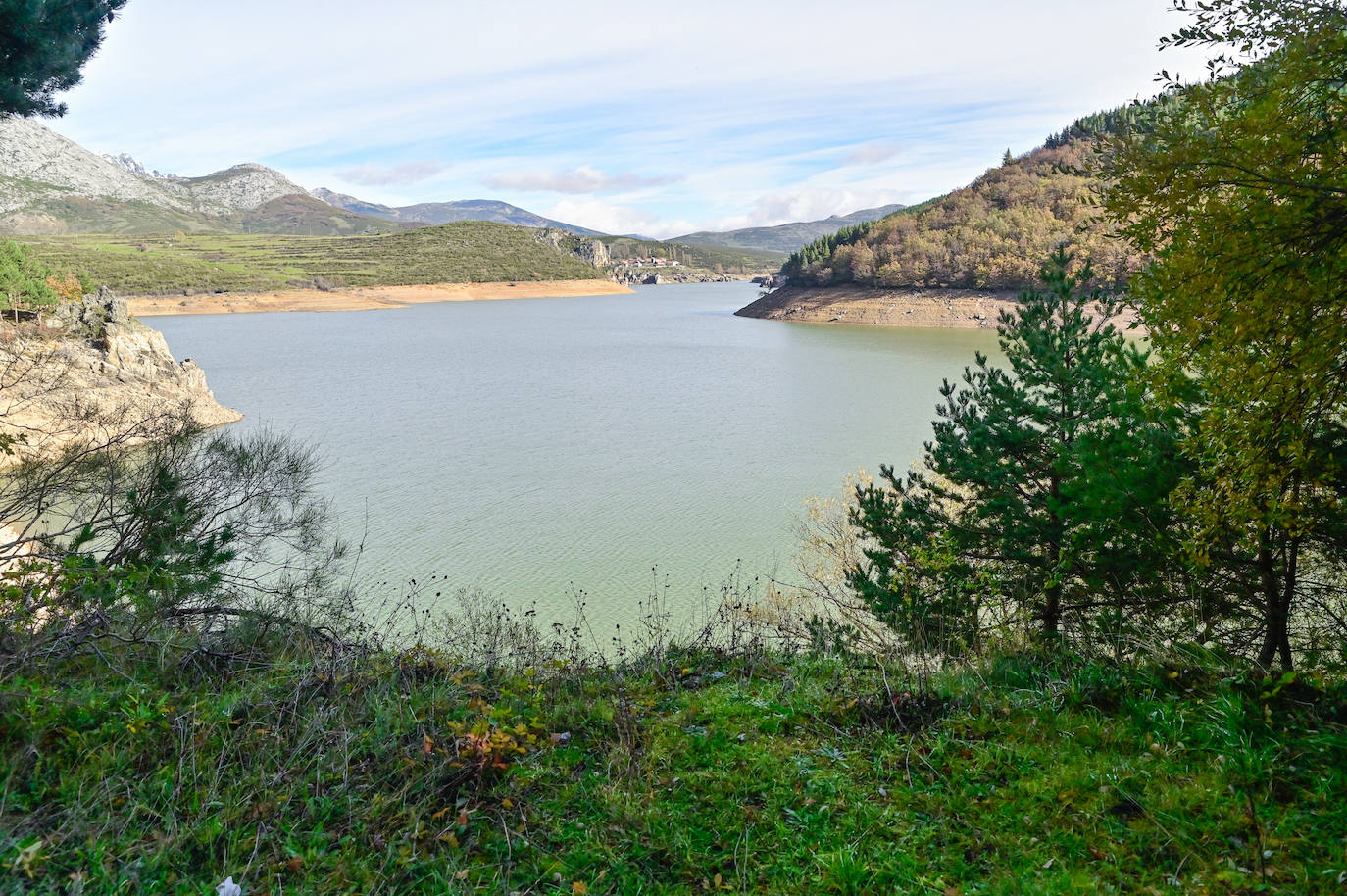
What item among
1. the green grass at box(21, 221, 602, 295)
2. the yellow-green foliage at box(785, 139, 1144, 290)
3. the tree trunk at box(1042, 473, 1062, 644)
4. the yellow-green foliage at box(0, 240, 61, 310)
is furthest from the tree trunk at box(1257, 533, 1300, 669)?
the green grass at box(21, 221, 602, 295)

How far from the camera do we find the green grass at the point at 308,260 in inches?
3046

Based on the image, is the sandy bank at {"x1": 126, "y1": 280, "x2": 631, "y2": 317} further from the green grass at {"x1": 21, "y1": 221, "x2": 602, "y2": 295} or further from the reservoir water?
the reservoir water

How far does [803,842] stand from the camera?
9.65 feet

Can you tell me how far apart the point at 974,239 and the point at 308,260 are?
3440 inches

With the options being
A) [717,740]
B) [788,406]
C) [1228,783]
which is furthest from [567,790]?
[788,406]

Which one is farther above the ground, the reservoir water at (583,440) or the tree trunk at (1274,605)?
the tree trunk at (1274,605)

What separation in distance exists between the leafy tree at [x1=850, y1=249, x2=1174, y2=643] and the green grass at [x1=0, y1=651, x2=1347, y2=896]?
7.83ft

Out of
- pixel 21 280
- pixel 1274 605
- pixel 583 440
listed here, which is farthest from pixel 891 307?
pixel 1274 605

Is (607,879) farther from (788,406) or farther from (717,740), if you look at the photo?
(788,406)

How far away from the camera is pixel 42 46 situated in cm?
A: 514

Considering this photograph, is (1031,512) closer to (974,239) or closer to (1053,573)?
(1053,573)

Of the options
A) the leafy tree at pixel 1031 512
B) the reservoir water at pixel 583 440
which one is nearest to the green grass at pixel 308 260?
the reservoir water at pixel 583 440

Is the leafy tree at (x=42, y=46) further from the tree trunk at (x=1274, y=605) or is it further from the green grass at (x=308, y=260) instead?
the green grass at (x=308, y=260)

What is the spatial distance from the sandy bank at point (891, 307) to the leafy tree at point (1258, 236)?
1968 inches
